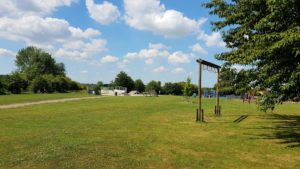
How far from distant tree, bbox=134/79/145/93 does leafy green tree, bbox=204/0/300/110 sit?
3832 inches

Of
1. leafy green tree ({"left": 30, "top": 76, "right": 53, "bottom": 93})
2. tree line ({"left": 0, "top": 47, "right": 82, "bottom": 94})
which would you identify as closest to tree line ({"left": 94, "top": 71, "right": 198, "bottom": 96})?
tree line ({"left": 0, "top": 47, "right": 82, "bottom": 94})

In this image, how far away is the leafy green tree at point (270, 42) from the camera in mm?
8883

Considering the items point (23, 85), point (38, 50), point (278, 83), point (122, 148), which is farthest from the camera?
point (38, 50)

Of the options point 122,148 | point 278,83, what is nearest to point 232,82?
point 278,83

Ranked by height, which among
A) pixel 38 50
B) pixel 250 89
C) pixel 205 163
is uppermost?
pixel 38 50

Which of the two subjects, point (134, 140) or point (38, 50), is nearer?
point (134, 140)

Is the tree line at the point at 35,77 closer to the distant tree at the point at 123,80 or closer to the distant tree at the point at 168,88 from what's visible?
the distant tree at the point at 123,80

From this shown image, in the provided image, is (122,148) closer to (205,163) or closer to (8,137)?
(205,163)

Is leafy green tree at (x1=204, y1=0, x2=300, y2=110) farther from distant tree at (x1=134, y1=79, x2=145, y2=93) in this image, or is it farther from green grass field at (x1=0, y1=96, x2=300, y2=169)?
distant tree at (x1=134, y1=79, x2=145, y2=93)

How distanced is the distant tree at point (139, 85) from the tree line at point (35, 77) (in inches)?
760

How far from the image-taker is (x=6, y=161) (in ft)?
24.4

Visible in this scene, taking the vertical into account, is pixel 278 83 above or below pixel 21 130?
above

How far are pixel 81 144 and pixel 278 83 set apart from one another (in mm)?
6436

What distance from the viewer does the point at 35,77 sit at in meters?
79.8
